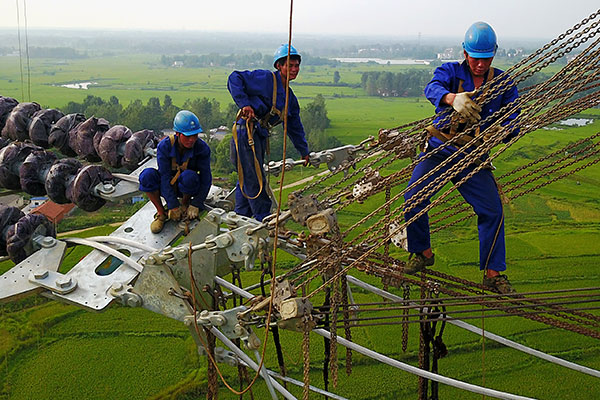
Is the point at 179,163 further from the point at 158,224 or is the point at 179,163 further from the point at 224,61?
the point at 224,61

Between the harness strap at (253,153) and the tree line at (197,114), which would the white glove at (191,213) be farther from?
the tree line at (197,114)

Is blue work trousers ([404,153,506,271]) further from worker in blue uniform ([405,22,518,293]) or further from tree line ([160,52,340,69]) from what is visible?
tree line ([160,52,340,69])

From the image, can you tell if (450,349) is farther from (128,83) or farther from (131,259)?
(128,83)

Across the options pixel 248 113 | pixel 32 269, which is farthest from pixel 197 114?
pixel 32 269

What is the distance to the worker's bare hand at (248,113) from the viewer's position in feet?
18.5

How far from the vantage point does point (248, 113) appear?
18.6 feet

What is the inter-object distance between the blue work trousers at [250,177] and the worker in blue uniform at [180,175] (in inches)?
15.1

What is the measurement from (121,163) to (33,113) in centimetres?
177

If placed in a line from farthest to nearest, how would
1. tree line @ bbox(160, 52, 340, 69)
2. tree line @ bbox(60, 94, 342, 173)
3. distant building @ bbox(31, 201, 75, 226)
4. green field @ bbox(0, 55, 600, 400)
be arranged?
Answer: tree line @ bbox(160, 52, 340, 69)
tree line @ bbox(60, 94, 342, 173)
green field @ bbox(0, 55, 600, 400)
distant building @ bbox(31, 201, 75, 226)

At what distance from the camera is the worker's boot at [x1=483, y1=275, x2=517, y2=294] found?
4371 millimetres

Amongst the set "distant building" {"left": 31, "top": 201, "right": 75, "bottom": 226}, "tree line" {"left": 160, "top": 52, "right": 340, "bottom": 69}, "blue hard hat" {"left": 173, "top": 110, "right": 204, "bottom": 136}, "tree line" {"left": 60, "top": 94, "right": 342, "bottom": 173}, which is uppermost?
"tree line" {"left": 160, "top": 52, "right": 340, "bottom": 69}

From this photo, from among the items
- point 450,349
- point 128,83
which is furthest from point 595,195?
point 128,83

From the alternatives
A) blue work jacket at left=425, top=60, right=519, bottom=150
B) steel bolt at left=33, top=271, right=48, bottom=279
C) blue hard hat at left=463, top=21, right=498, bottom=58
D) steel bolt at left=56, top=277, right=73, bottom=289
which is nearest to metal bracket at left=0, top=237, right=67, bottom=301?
steel bolt at left=33, top=271, right=48, bottom=279

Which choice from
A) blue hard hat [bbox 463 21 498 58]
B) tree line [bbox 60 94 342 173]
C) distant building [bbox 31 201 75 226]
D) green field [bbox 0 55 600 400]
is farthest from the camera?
tree line [bbox 60 94 342 173]
